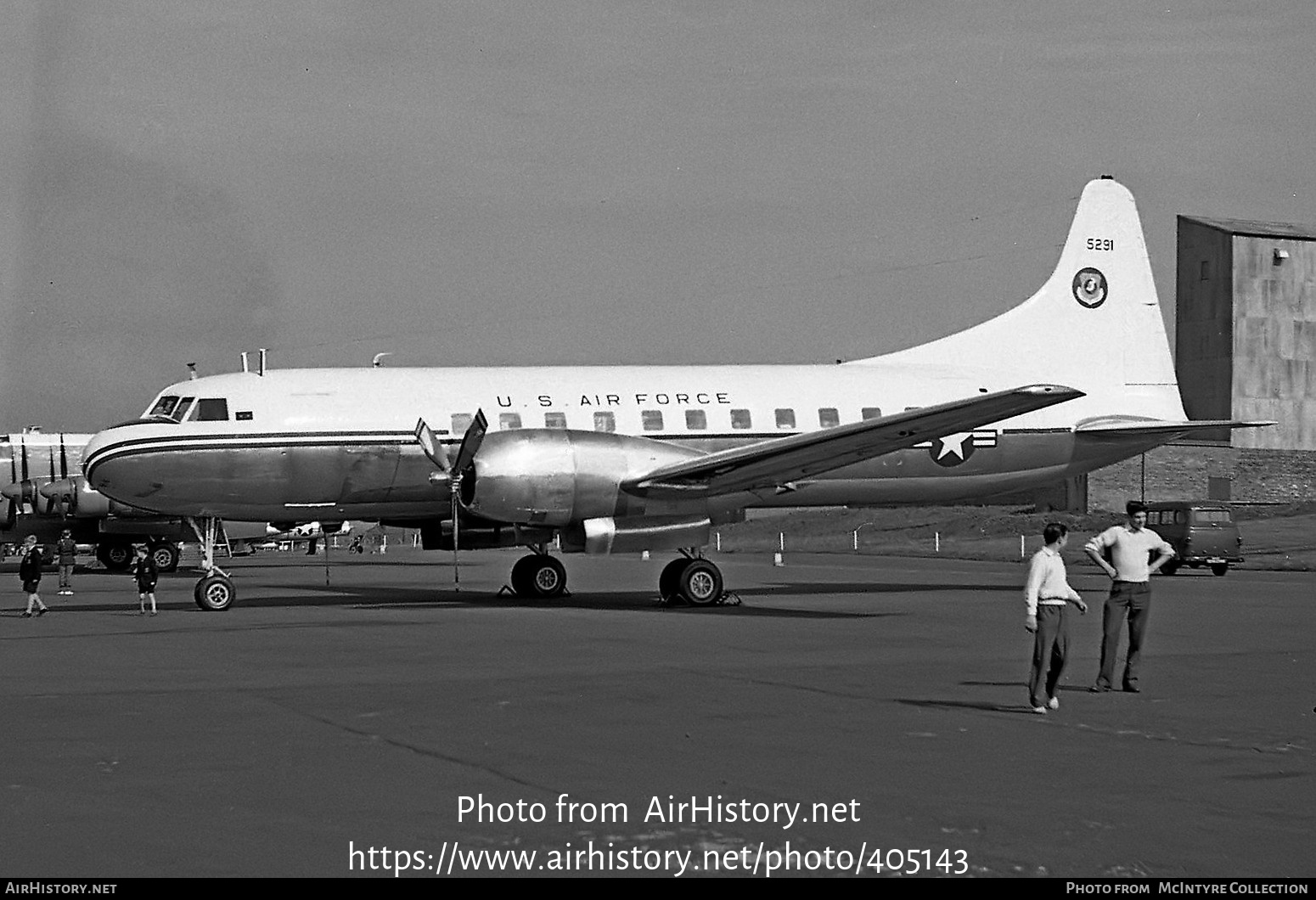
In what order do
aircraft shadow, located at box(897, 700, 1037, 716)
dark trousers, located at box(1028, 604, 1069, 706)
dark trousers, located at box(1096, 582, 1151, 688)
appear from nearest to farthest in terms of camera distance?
dark trousers, located at box(1028, 604, 1069, 706)
aircraft shadow, located at box(897, 700, 1037, 716)
dark trousers, located at box(1096, 582, 1151, 688)

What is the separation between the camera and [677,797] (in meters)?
8.98

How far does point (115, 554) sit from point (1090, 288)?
34326 millimetres

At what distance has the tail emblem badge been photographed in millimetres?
30688

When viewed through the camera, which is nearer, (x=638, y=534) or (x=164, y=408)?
(x=638, y=534)

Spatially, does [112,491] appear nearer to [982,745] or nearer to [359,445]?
[359,445]

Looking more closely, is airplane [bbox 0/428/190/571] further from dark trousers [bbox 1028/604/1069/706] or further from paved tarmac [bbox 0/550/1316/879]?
dark trousers [bbox 1028/604/1069/706]

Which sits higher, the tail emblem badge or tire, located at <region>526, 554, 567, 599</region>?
the tail emblem badge

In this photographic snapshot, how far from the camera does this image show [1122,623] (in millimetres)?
14273

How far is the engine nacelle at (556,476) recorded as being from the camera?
22969 millimetres

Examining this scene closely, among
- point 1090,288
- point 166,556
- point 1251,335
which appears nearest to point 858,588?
point 1090,288

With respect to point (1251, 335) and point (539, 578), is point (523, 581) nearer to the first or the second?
point (539, 578)

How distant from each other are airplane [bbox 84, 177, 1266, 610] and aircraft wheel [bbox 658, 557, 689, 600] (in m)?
0.05

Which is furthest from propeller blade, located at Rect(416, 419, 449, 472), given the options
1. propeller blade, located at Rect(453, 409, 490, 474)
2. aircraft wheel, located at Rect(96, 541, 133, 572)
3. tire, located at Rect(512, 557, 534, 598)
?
aircraft wheel, located at Rect(96, 541, 133, 572)

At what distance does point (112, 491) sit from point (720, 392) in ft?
34.1
